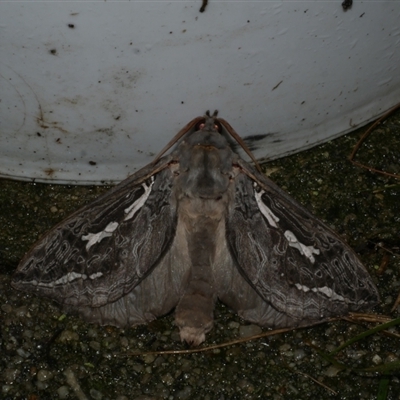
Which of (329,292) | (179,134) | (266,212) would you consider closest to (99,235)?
(179,134)

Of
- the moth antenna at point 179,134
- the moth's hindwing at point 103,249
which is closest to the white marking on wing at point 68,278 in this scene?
the moth's hindwing at point 103,249

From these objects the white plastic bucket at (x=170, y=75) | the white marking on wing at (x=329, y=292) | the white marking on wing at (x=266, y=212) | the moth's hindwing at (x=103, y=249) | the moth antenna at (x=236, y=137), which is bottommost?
the white marking on wing at (x=329, y=292)

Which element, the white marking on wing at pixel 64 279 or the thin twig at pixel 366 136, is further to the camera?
the thin twig at pixel 366 136

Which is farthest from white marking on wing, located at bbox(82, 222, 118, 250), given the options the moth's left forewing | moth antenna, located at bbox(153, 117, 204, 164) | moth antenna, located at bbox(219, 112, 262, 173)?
moth antenna, located at bbox(219, 112, 262, 173)

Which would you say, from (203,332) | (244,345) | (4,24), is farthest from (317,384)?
(4,24)

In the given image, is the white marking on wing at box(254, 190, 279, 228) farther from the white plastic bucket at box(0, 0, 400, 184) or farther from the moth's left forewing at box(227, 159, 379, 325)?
the white plastic bucket at box(0, 0, 400, 184)

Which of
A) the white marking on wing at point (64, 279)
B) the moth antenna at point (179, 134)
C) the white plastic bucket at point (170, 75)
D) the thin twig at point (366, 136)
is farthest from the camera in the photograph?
the thin twig at point (366, 136)

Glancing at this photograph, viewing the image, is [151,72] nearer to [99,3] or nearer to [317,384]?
[99,3]

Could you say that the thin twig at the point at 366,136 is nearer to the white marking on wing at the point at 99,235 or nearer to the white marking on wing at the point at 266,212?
the white marking on wing at the point at 266,212
